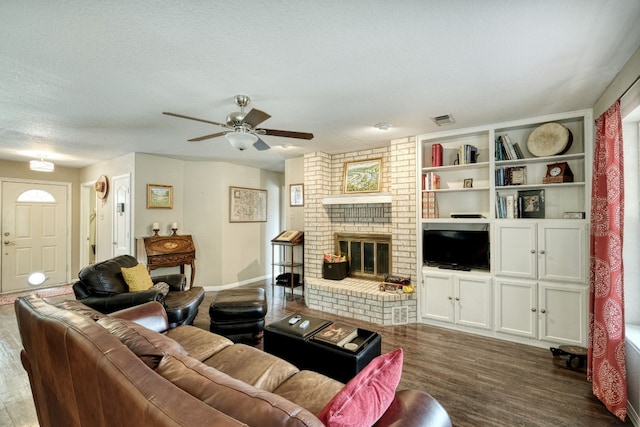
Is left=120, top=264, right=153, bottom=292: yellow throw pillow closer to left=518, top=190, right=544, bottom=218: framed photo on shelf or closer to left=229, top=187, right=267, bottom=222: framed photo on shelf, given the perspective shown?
left=229, top=187, right=267, bottom=222: framed photo on shelf

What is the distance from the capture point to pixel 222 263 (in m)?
5.55

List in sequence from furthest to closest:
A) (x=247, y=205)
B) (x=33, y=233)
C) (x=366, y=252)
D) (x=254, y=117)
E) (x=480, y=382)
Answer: (x=247, y=205)
(x=33, y=233)
(x=366, y=252)
(x=480, y=382)
(x=254, y=117)

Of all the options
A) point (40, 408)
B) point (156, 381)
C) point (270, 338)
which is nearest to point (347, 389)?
point (156, 381)

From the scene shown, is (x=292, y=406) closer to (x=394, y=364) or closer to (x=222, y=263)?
(x=394, y=364)

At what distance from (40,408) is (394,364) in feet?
7.10

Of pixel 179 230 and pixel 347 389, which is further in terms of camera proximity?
pixel 179 230

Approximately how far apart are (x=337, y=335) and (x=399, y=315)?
1720 mm

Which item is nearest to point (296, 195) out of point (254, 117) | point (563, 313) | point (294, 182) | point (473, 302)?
point (294, 182)

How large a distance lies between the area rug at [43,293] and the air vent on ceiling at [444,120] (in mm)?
6618

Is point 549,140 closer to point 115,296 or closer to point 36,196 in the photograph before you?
point 115,296

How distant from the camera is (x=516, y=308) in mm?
3229

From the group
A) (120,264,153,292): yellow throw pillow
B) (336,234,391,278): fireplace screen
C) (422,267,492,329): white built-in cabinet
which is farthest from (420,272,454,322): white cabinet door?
(120,264,153,292): yellow throw pillow

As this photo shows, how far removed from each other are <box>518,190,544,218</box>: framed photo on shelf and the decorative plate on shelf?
1.42 feet

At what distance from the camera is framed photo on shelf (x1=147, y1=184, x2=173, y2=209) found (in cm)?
497
